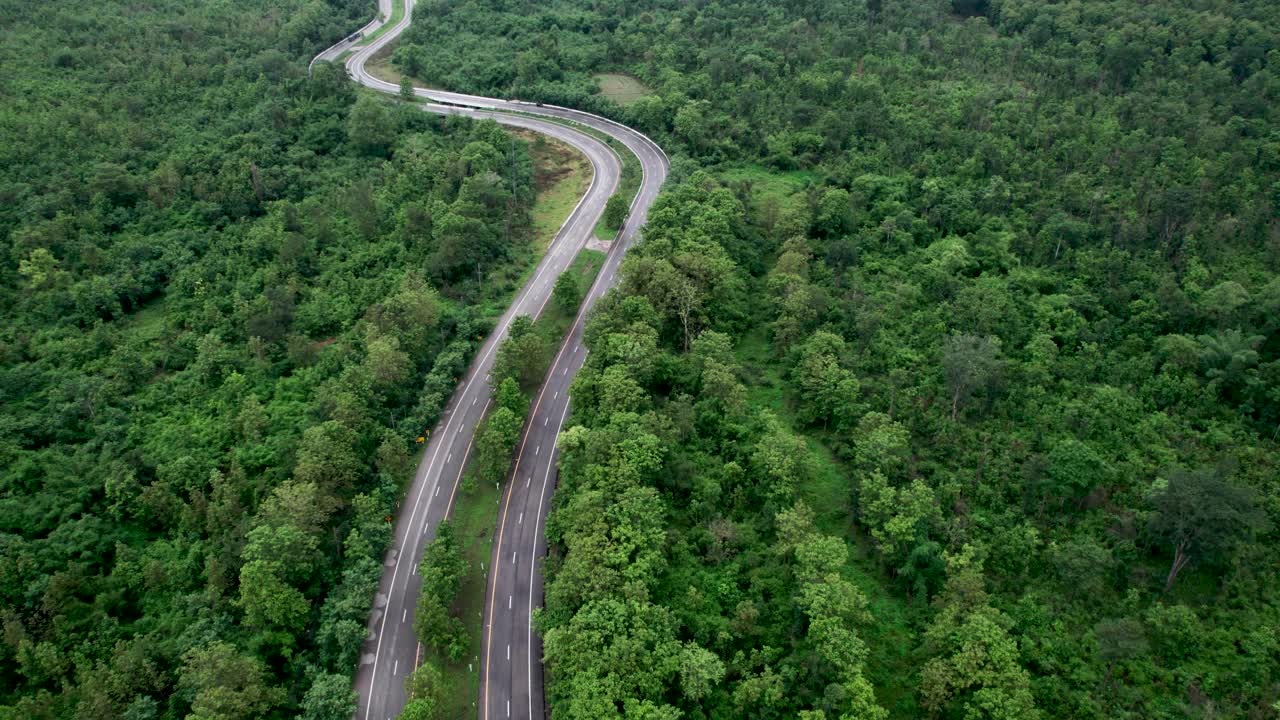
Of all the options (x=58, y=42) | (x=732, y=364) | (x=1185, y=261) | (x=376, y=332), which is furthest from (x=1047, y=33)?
(x=58, y=42)

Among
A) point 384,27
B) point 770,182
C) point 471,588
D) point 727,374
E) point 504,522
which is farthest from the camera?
point 384,27

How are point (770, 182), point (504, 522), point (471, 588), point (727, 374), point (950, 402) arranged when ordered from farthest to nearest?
1. point (770, 182)
2. point (950, 402)
3. point (727, 374)
4. point (504, 522)
5. point (471, 588)

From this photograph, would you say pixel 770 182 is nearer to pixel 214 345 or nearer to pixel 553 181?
pixel 553 181

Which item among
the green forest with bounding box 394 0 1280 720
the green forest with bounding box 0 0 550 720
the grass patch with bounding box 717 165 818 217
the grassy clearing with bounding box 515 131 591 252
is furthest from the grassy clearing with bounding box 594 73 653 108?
the grass patch with bounding box 717 165 818 217

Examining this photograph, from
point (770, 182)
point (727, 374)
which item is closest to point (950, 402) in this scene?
point (727, 374)

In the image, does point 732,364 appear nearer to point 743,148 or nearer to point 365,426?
point 365,426

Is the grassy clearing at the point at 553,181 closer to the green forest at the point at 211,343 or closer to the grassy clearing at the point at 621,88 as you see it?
the green forest at the point at 211,343

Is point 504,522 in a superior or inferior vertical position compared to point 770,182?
inferior
